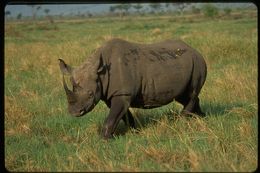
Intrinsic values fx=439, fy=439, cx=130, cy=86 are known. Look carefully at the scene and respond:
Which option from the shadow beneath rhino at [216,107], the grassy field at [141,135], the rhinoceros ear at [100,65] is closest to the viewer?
the grassy field at [141,135]

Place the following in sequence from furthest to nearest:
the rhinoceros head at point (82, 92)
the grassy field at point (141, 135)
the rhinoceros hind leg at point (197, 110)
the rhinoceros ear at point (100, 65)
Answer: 1. the rhinoceros hind leg at point (197, 110)
2. the rhinoceros ear at point (100, 65)
3. the rhinoceros head at point (82, 92)
4. the grassy field at point (141, 135)

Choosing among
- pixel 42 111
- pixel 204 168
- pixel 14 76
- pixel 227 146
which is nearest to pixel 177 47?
pixel 227 146

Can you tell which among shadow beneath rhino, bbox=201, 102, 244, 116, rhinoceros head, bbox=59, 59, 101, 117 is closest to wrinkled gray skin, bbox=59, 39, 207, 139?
rhinoceros head, bbox=59, 59, 101, 117

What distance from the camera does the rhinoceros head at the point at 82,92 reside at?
4.99 metres

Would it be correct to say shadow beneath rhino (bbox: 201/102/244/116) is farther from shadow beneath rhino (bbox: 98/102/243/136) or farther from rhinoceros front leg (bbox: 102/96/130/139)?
rhinoceros front leg (bbox: 102/96/130/139)

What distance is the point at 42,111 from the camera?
7020mm

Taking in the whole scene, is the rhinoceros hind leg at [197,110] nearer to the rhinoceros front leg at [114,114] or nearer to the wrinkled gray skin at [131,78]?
the wrinkled gray skin at [131,78]

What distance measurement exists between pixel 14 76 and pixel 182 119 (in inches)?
250

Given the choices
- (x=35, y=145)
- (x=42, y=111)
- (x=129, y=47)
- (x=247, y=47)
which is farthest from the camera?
(x=247, y=47)

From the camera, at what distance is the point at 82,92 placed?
198 inches

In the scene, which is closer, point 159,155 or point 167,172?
point 167,172

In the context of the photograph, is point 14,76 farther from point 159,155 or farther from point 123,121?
point 159,155

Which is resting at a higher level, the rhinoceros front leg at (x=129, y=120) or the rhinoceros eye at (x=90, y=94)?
the rhinoceros eye at (x=90, y=94)

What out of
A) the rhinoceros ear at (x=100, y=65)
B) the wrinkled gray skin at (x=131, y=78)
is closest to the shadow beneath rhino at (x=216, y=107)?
the wrinkled gray skin at (x=131, y=78)
